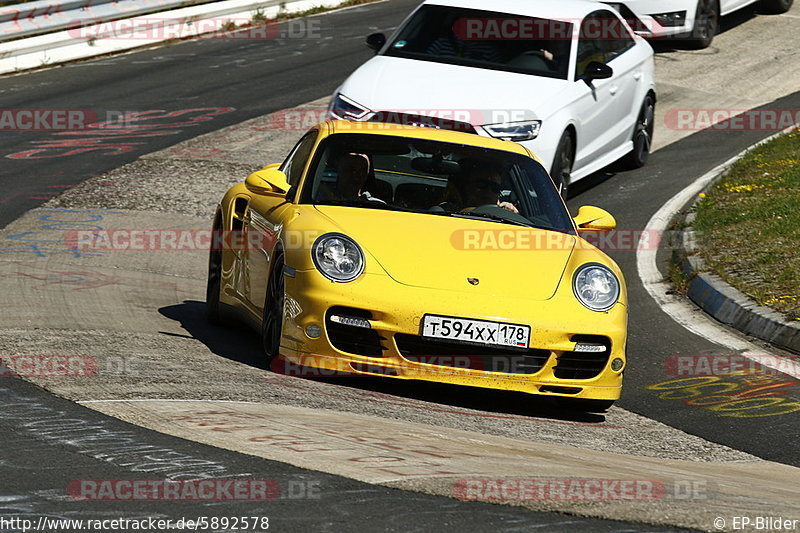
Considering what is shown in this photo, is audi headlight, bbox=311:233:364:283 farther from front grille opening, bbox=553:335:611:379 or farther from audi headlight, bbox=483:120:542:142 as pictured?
audi headlight, bbox=483:120:542:142

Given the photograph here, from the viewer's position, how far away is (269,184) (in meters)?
8.23

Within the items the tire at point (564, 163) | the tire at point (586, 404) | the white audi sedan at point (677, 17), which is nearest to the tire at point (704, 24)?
the white audi sedan at point (677, 17)

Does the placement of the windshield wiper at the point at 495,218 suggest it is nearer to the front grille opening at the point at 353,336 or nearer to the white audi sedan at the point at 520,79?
the front grille opening at the point at 353,336

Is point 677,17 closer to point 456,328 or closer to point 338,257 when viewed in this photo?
point 338,257

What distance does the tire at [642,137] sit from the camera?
600 inches

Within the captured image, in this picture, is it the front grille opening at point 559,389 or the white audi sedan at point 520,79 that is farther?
the white audi sedan at point 520,79

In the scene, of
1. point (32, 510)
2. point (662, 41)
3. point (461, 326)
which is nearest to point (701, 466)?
point (461, 326)

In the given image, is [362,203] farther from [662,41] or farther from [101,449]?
[662,41]

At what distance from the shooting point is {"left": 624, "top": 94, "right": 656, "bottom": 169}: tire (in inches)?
600

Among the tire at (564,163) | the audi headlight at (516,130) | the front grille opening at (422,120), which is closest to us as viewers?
the front grille opening at (422,120)

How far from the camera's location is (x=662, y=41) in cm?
2148

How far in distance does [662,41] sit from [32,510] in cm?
1835

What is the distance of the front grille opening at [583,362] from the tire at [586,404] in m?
0.16

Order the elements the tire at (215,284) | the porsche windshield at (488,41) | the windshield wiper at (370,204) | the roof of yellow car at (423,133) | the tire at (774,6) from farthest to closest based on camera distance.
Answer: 1. the tire at (774,6)
2. the porsche windshield at (488,41)
3. the tire at (215,284)
4. the roof of yellow car at (423,133)
5. the windshield wiper at (370,204)
